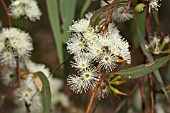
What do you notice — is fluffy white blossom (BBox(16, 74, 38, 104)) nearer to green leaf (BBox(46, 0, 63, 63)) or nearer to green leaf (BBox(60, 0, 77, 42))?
green leaf (BBox(46, 0, 63, 63))

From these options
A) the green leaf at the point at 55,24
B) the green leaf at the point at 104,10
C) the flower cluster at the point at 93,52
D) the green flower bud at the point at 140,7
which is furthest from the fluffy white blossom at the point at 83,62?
the green leaf at the point at 55,24

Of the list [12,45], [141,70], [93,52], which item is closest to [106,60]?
[93,52]

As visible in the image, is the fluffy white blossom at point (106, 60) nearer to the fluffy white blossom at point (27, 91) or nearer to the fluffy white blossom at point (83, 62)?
the fluffy white blossom at point (83, 62)

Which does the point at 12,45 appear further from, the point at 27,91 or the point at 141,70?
the point at 141,70

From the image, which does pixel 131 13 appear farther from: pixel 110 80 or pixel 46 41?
pixel 46 41

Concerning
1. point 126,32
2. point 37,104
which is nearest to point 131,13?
point 37,104
